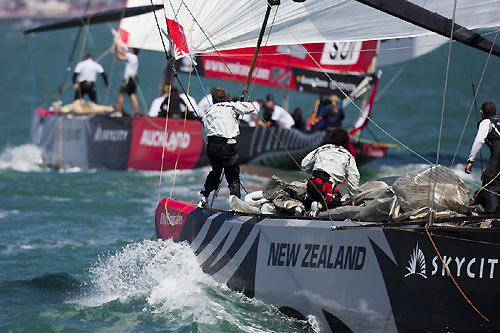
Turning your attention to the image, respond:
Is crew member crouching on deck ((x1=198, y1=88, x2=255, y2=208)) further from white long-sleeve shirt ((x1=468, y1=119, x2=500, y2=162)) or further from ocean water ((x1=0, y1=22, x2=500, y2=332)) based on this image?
white long-sleeve shirt ((x1=468, y1=119, x2=500, y2=162))

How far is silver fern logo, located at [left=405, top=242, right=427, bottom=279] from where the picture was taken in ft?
18.6

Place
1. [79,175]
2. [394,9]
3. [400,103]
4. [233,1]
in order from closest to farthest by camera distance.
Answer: [394,9]
[233,1]
[79,175]
[400,103]

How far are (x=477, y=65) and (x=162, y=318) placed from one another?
35434 mm

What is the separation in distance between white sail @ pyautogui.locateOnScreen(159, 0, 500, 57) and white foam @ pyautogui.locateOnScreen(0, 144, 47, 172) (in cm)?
836

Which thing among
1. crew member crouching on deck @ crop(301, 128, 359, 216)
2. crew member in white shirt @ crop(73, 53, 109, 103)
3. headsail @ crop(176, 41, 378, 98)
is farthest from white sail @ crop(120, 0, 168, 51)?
crew member crouching on deck @ crop(301, 128, 359, 216)

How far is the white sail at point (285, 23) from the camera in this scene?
7.93 metres

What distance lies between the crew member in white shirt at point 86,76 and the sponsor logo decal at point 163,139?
69.7 inches

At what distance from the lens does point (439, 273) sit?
18.5ft

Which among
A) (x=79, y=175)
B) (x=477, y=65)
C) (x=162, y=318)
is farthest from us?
(x=477, y=65)

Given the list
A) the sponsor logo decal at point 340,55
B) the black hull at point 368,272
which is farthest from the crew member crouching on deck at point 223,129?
the sponsor logo decal at point 340,55

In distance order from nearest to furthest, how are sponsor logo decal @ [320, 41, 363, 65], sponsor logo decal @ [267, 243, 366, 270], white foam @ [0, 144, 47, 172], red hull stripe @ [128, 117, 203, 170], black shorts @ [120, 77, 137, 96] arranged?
1. sponsor logo decal @ [267, 243, 366, 270]
2. red hull stripe @ [128, 117, 203, 170]
3. black shorts @ [120, 77, 137, 96]
4. sponsor logo decal @ [320, 41, 363, 65]
5. white foam @ [0, 144, 47, 172]

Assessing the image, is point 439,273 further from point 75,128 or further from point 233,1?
point 75,128

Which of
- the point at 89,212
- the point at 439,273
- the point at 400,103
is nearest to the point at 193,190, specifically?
the point at 89,212

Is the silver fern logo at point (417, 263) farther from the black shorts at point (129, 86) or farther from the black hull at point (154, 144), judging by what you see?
the black shorts at point (129, 86)
